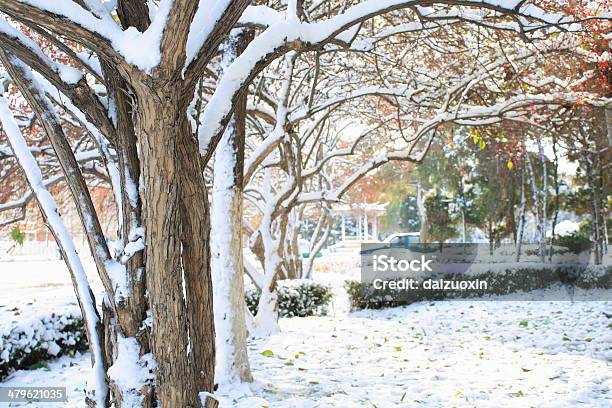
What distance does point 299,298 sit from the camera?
9.86m

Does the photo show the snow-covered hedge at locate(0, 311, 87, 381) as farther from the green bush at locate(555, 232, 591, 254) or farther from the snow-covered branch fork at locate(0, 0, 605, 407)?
the green bush at locate(555, 232, 591, 254)

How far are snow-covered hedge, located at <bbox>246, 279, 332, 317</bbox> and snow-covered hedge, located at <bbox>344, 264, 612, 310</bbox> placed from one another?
2.85 ft

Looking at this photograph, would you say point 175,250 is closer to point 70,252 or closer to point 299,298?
point 70,252

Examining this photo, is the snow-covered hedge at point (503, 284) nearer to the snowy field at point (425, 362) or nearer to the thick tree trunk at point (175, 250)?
the snowy field at point (425, 362)

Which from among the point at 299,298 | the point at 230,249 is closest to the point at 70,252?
the point at 230,249

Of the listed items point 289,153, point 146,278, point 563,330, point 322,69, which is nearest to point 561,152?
point 563,330

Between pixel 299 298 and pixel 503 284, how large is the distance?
499 cm

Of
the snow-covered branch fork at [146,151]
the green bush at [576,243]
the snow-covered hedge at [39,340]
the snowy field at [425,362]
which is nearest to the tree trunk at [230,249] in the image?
the snowy field at [425,362]

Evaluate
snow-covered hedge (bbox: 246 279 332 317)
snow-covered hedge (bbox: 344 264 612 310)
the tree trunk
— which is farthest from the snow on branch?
snow-covered hedge (bbox: 344 264 612 310)

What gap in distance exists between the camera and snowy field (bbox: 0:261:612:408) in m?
4.42

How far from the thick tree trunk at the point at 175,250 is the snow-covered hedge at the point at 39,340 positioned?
4.60 m

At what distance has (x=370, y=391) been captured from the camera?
15.2 ft

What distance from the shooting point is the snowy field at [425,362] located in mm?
4422

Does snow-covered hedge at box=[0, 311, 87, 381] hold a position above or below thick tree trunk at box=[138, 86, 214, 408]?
below
